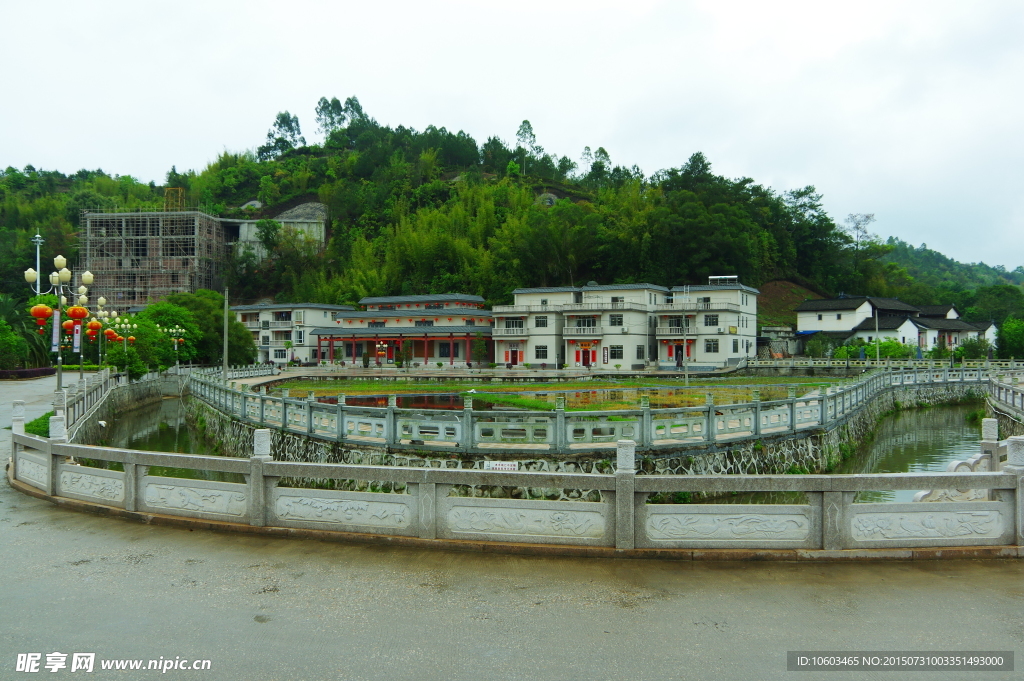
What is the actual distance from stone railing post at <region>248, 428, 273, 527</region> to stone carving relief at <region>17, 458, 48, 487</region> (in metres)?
4.78

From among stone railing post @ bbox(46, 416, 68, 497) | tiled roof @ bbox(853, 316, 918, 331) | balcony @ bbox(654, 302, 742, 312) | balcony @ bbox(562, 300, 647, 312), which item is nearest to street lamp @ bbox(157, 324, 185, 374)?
balcony @ bbox(562, 300, 647, 312)

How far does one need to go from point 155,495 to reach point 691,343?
55067 mm

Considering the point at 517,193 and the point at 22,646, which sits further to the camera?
the point at 517,193

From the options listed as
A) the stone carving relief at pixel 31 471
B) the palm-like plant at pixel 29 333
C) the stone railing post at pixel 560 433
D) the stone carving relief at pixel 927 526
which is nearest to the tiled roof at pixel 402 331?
the palm-like plant at pixel 29 333

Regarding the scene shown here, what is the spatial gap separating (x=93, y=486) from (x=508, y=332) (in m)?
54.0

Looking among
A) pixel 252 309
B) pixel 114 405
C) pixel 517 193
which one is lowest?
pixel 114 405

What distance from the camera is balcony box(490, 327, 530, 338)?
6271 cm

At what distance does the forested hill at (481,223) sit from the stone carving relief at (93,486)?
64032 mm

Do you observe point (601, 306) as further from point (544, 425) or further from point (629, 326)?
point (544, 425)

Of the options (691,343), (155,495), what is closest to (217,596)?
(155,495)

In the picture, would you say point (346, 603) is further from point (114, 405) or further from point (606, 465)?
point (114, 405)

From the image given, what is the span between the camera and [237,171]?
125 m

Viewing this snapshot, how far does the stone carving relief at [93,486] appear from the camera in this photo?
9.45 meters

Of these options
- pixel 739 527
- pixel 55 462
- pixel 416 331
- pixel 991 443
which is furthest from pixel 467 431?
pixel 416 331
